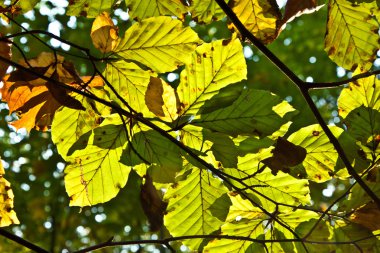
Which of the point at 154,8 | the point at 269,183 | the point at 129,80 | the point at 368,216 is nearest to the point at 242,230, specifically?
the point at 269,183

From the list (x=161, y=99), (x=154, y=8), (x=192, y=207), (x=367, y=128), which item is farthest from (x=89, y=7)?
(x=367, y=128)

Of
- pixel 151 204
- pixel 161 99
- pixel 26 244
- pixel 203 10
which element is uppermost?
pixel 203 10

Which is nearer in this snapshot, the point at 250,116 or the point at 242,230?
the point at 250,116

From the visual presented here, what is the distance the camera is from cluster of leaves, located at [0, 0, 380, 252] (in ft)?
2.27

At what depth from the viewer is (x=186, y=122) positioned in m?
0.71

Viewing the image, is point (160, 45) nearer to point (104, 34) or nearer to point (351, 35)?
point (104, 34)

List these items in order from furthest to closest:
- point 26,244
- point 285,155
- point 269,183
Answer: point 269,183, point 285,155, point 26,244

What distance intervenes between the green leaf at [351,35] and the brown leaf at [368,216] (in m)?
0.23

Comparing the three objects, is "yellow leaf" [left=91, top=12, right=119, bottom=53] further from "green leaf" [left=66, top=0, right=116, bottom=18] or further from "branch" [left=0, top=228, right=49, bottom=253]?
"branch" [left=0, top=228, right=49, bottom=253]

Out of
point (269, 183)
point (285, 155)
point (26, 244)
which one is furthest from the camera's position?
point (269, 183)

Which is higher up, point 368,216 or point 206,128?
point 206,128

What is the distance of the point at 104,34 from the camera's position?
718mm

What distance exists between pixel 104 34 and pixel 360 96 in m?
0.41

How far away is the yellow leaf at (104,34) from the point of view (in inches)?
28.1
